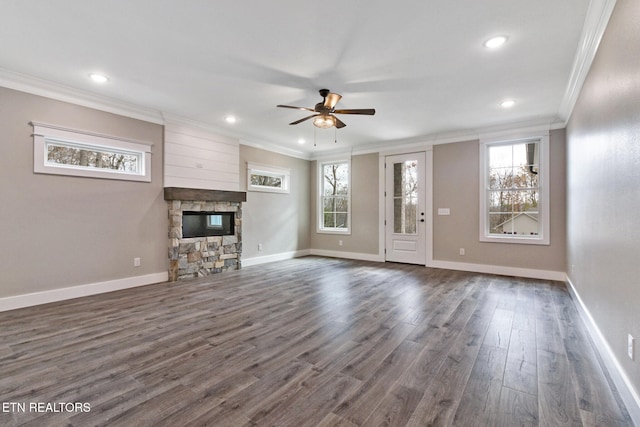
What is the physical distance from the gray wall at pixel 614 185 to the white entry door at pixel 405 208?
9.95ft

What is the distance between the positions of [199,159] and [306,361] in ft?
13.8

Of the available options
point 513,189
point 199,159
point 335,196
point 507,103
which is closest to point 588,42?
point 507,103

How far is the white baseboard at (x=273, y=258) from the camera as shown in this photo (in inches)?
240

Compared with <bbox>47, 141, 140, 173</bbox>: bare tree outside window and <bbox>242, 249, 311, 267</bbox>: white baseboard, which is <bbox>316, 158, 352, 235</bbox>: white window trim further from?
<bbox>47, 141, 140, 173</bbox>: bare tree outside window

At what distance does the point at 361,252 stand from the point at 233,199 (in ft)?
10.3

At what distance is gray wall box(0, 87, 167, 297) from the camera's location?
11.1 ft

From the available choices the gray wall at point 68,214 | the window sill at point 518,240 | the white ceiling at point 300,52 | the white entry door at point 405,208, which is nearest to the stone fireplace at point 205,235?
the gray wall at point 68,214

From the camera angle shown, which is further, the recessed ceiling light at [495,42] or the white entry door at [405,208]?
the white entry door at [405,208]

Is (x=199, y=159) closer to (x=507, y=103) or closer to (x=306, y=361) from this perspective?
(x=306, y=361)

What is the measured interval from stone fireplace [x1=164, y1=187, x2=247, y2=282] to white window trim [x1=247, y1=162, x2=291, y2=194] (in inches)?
22.4

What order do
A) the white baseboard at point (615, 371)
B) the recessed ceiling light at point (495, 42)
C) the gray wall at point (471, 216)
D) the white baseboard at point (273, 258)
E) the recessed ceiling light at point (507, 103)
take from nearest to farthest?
the white baseboard at point (615, 371), the recessed ceiling light at point (495, 42), the recessed ceiling light at point (507, 103), the gray wall at point (471, 216), the white baseboard at point (273, 258)

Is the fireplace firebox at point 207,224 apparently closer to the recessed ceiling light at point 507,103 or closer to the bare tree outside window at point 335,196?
the bare tree outside window at point 335,196

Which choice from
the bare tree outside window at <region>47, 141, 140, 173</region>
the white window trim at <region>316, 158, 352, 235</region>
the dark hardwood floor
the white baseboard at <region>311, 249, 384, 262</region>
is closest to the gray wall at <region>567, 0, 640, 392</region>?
the dark hardwood floor

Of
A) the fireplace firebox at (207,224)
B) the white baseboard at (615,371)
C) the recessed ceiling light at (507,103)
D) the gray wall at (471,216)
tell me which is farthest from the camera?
the fireplace firebox at (207,224)
